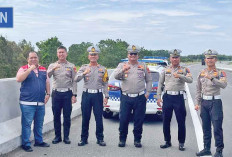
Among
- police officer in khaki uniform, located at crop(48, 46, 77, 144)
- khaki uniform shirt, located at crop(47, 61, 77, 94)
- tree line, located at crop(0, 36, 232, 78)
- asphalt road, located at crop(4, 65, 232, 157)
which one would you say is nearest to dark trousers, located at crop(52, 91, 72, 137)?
police officer in khaki uniform, located at crop(48, 46, 77, 144)

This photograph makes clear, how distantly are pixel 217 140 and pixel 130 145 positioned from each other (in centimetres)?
171

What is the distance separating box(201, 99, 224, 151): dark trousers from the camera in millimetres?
6305

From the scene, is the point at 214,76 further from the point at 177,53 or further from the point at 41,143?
the point at 41,143

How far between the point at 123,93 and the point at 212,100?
1813 mm

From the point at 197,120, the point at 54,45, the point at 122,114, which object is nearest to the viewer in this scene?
the point at 122,114

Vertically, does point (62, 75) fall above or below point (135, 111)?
above

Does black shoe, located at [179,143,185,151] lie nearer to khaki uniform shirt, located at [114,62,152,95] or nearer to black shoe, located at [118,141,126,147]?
black shoe, located at [118,141,126,147]

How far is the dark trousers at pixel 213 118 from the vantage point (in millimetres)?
6305

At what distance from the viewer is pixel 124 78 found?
287 inches

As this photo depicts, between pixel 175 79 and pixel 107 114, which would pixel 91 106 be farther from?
pixel 107 114

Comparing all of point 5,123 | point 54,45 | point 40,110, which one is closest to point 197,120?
point 40,110

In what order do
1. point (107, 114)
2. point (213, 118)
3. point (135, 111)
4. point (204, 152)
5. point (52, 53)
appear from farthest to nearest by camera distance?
1. point (52, 53)
2. point (107, 114)
3. point (135, 111)
4. point (204, 152)
5. point (213, 118)

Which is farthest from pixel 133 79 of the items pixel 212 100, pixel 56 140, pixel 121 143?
pixel 56 140

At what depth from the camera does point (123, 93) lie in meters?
7.39
